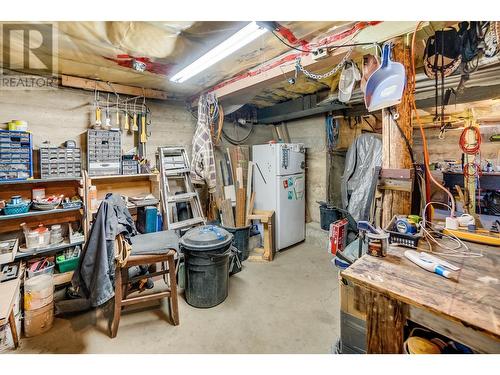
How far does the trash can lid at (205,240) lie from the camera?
86.0 inches

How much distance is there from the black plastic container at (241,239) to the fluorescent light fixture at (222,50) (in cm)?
205

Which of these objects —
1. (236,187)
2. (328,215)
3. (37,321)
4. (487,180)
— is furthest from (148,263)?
(487,180)

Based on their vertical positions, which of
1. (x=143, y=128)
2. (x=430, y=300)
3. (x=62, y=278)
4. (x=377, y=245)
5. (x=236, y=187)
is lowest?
(x=62, y=278)

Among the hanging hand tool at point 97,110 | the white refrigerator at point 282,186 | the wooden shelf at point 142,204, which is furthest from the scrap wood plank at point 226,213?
the hanging hand tool at point 97,110

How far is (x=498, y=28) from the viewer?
1.47 metres

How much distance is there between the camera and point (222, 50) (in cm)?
201

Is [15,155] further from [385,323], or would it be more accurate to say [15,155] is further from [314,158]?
[314,158]

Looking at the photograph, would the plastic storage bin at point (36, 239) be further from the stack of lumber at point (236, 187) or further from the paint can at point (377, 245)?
the paint can at point (377, 245)

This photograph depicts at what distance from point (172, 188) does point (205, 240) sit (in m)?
1.62

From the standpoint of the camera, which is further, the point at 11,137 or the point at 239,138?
the point at 239,138

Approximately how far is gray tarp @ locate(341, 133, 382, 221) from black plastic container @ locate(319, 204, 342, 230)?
8.8 inches
